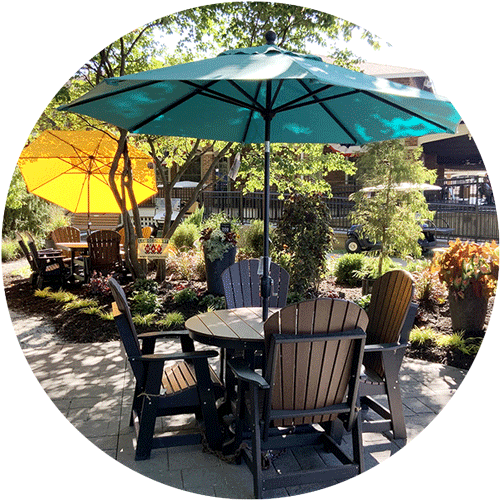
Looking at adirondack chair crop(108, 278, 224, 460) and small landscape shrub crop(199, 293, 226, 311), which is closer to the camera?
adirondack chair crop(108, 278, 224, 460)

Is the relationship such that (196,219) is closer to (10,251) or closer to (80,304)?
(10,251)

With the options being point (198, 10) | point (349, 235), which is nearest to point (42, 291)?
point (198, 10)

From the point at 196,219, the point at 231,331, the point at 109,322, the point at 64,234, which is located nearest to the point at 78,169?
the point at 64,234

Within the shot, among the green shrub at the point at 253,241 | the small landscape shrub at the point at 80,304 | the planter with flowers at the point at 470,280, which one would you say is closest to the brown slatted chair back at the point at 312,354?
the planter with flowers at the point at 470,280

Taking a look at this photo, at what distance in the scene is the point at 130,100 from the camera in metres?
3.79

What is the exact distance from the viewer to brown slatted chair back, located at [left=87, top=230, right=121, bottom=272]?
346 inches

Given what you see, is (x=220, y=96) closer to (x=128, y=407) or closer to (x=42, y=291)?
(x=128, y=407)

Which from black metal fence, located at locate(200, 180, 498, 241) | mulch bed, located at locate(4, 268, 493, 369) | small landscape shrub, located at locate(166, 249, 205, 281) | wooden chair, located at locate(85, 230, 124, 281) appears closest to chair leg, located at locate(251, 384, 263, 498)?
mulch bed, located at locate(4, 268, 493, 369)

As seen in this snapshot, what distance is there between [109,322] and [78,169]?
3.63 meters

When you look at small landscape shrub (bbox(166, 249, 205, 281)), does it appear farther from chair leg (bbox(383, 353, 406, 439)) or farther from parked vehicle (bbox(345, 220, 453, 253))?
parked vehicle (bbox(345, 220, 453, 253))

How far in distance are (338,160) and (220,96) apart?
5736mm

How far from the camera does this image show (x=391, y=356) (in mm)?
3486

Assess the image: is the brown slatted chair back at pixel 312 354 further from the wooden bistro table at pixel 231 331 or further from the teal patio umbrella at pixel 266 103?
the teal patio umbrella at pixel 266 103

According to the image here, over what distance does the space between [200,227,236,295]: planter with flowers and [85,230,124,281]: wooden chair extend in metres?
1.85
